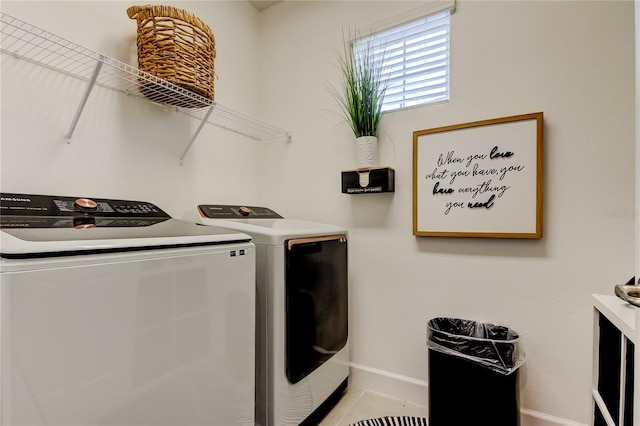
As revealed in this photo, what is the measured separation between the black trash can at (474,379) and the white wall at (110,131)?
1554 millimetres

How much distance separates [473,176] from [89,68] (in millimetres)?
1870

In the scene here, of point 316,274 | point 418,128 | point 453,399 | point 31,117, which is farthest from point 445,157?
point 31,117

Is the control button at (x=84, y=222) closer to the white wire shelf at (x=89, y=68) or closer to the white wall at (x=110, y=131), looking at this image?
the white wall at (x=110, y=131)

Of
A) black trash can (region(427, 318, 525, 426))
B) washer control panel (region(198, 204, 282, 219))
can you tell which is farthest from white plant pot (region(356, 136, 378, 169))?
black trash can (region(427, 318, 525, 426))

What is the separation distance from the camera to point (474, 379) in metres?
1.35

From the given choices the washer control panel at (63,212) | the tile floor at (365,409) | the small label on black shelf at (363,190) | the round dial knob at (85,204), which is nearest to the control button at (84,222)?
the washer control panel at (63,212)

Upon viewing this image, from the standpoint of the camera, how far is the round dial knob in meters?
1.19

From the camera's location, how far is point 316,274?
1.55 metres

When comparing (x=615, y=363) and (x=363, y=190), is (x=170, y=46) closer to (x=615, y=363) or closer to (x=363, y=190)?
(x=363, y=190)

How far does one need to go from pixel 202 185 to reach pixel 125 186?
0.46 m

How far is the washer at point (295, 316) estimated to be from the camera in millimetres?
1343

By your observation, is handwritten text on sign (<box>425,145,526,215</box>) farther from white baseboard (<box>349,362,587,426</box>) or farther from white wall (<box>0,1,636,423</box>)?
white baseboard (<box>349,362,587,426</box>)

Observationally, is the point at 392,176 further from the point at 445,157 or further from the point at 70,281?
the point at 70,281

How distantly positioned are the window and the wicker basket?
1066 millimetres
